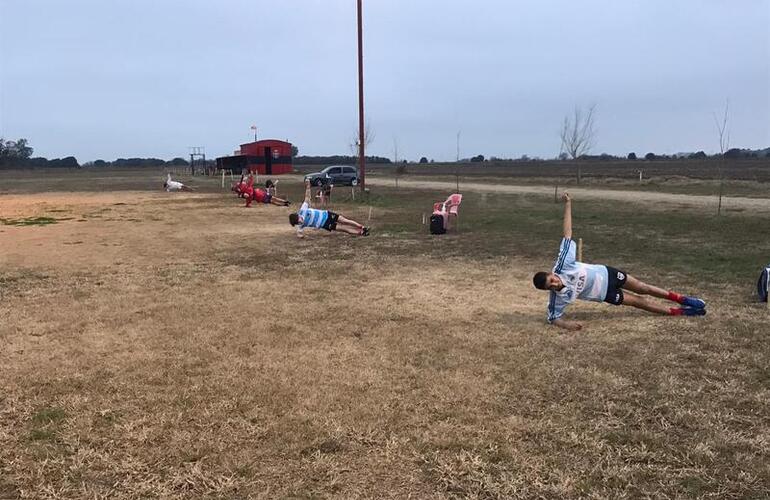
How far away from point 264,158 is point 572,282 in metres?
53.3

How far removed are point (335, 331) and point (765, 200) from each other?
67.8ft

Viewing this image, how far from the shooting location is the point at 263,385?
4344mm

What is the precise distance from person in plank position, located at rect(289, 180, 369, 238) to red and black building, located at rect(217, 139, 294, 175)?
144 ft

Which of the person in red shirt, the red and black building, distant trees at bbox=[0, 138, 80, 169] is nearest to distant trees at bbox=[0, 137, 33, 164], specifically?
distant trees at bbox=[0, 138, 80, 169]

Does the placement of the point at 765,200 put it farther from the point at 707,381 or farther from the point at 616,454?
the point at 616,454

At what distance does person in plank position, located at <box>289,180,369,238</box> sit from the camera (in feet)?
41.3

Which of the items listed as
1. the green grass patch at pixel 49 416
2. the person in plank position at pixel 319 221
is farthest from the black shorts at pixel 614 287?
the person in plank position at pixel 319 221

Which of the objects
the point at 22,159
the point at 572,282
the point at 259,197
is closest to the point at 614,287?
the point at 572,282

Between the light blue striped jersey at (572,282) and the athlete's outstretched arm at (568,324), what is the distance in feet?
0.22

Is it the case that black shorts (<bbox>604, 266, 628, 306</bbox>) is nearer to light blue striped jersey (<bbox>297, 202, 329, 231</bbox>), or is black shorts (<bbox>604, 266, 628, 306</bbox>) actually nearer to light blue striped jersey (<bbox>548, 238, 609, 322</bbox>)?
light blue striped jersey (<bbox>548, 238, 609, 322</bbox>)

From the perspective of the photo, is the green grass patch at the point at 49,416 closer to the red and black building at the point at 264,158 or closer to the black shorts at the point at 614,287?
the black shorts at the point at 614,287

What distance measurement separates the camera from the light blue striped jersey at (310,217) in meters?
12.6

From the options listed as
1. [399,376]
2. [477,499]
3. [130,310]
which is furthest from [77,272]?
[477,499]

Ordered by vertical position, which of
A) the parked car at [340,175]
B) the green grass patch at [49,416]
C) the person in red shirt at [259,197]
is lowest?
the green grass patch at [49,416]
